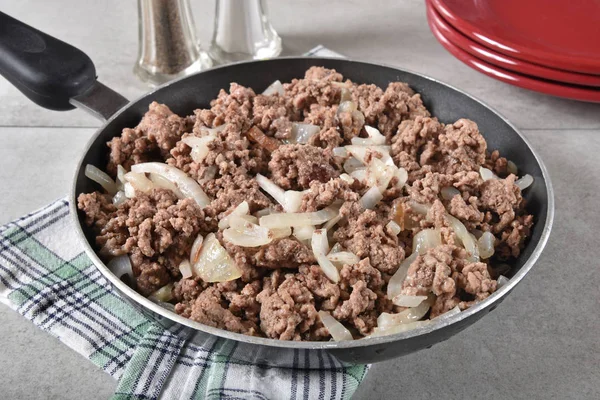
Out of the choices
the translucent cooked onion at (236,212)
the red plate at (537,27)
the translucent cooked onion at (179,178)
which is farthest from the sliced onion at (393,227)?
the red plate at (537,27)

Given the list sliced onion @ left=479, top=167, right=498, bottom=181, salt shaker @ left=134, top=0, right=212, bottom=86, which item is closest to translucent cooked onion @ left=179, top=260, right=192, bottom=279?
sliced onion @ left=479, top=167, right=498, bottom=181

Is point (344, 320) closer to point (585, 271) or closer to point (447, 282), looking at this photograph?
point (447, 282)

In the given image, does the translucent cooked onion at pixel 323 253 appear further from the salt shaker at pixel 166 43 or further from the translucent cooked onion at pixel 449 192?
the salt shaker at pixel 166 43

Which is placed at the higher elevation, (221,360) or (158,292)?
(158,292)

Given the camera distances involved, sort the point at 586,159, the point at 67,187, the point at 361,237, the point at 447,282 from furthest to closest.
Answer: the point at 586,159 → the point at 67,187 → the point at 361,237 → the point at 447,282

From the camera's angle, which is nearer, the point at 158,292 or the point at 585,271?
the point at 158,292

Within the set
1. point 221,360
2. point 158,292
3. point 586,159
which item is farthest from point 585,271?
point 158,292

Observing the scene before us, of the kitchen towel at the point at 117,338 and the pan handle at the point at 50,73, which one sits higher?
the pan handle at the point at 50,73

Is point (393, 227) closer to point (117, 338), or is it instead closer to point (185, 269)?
point (185, 269)
